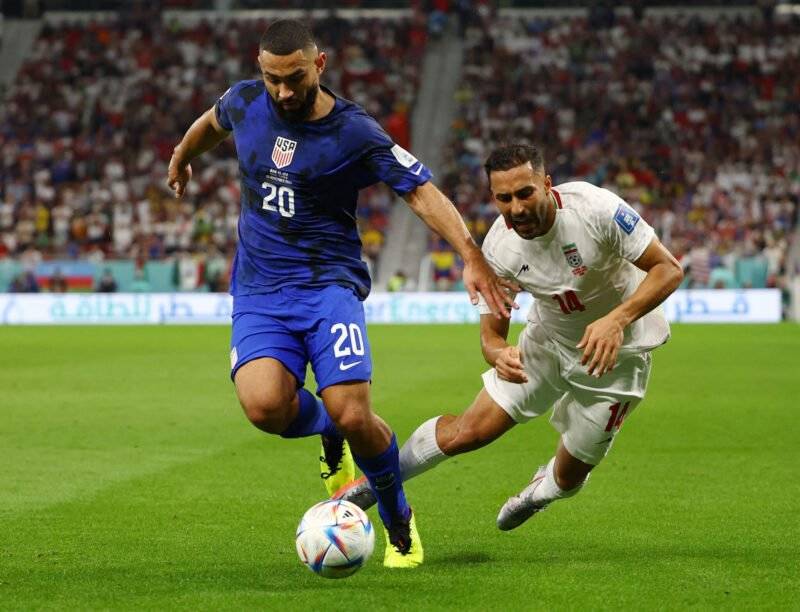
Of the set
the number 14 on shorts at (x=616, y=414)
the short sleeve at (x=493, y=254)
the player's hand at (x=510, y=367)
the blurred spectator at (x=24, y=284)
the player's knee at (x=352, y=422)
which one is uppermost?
the short sleeve at (x=493, y=254)

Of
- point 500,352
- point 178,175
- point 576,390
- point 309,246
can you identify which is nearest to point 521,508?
point 576,390

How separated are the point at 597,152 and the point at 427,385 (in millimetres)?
18442

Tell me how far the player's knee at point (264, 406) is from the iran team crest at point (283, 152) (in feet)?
3.47

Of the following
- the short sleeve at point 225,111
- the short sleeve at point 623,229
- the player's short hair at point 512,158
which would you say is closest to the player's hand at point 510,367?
the short sleeve at point 623,229

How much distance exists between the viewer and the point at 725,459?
1003 cm

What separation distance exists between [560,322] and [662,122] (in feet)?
91.4

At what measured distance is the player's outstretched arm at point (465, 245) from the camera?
5.69 metres

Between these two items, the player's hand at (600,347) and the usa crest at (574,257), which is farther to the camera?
the usa crest at (574,257)

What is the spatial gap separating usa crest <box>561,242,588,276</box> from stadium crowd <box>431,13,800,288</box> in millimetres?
22292

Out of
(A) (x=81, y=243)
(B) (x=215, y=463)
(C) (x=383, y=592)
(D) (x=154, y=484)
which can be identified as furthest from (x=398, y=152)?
(A) (x=81, y=243)

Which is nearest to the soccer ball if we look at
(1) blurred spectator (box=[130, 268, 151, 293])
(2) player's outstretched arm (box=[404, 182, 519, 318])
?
(2) player's outstretched arm (box=[404, 182, 519, 318])

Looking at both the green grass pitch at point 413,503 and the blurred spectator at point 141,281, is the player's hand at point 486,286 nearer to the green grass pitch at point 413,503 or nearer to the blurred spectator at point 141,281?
the green grass pitch at point 413,503

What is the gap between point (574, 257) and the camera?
6414 millimetres

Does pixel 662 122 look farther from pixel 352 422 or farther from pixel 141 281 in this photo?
pixel 352 422
